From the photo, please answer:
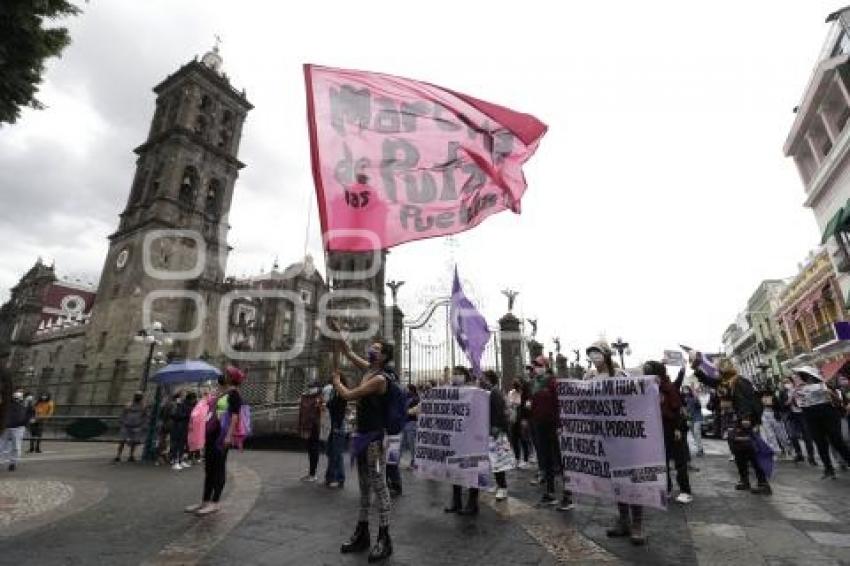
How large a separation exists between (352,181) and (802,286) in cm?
4431

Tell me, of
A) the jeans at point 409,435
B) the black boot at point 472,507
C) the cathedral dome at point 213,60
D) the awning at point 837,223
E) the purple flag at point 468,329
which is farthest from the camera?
the cathedral dome at point 213,60

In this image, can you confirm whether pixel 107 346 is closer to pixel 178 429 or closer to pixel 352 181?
pixel 178 429

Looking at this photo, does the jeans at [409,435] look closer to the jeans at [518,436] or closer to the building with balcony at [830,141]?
the jeans at [518,436]

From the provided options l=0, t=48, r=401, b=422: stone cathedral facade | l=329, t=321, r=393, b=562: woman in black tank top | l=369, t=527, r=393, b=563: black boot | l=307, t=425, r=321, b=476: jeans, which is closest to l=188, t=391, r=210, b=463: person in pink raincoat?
l=307, t=425, r=321, b=476: jeans

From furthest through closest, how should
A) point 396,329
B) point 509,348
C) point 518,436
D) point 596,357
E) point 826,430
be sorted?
point 396,329 → point 509,348 → point 518,436 → point 826,430 → point 596,357

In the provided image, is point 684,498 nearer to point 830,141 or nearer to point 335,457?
point 335,457

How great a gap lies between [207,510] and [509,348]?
15327 millimetres

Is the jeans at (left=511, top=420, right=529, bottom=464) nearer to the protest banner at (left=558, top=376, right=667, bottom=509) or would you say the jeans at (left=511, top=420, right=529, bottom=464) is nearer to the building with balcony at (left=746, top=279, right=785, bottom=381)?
the protest banner at (left=558, top=376, right=667, bottom=509)

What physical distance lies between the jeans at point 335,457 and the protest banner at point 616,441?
422 centimetres

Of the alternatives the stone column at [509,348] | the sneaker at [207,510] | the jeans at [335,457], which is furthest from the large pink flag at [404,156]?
the stone column at [509,348]

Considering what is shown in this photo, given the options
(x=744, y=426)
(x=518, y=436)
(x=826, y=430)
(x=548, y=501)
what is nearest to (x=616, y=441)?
(x=548, y=501)

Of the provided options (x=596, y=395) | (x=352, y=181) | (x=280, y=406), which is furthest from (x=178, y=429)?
(x=596, y=395)

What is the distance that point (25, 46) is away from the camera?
659 centimetres

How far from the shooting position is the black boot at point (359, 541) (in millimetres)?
4230
